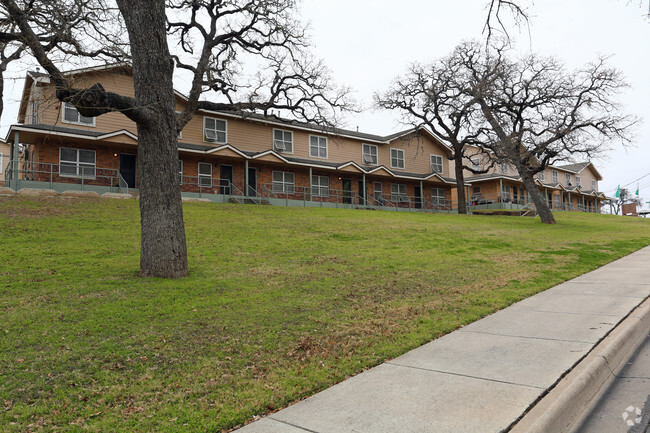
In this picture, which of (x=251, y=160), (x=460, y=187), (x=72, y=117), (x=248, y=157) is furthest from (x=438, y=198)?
(x=72, y=117)

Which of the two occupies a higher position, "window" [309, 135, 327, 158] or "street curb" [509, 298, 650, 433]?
"window" [309, 135, 327, 158]

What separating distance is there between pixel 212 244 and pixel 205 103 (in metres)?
13.5

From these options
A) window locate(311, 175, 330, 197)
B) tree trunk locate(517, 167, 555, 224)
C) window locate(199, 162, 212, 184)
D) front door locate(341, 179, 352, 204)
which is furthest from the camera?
front door locate(341, 179, 352, 204)

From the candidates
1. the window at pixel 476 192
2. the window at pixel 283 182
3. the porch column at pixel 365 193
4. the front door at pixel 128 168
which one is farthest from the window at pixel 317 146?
the window at pixel 476 192

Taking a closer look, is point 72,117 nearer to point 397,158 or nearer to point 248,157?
point 248,157

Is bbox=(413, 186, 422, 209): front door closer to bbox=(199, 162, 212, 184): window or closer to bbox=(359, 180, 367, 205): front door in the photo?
bbox=(359, 180, 367, 205): front door

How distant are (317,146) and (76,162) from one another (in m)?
16.4

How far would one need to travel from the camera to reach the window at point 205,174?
Answer: 27.1 metres

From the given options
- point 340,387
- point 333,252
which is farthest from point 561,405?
point 333,252

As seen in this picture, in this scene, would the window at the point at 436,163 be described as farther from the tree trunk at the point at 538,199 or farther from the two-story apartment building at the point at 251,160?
the tree trunk at the point at 538,199

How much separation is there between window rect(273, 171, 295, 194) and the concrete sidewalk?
24505mm

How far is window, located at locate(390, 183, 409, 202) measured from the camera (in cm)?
3622

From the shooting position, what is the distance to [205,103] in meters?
23.1

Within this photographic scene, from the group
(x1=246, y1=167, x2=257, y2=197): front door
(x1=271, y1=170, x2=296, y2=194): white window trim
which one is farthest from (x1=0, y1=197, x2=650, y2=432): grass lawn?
(x1=271, y1=170, x2=296, y2=194): white window trim
